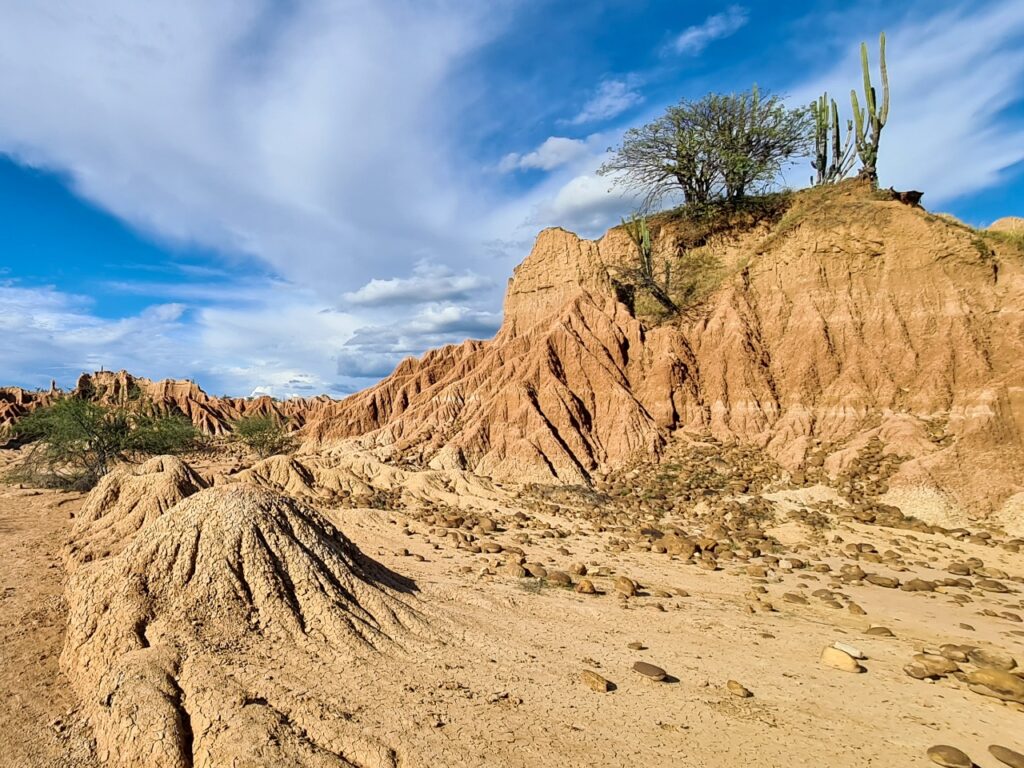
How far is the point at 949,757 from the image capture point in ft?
16.4

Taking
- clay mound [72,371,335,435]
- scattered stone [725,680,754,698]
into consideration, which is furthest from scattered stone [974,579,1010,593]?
clay mound [72,371,335,435]

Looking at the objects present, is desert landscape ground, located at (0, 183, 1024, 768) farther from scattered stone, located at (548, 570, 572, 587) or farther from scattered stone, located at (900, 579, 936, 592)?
scattered stone, located at (900, 579, 936, 592)

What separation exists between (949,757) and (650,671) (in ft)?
9.72

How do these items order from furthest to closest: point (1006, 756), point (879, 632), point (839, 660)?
point (879, 632), point (839, 660), point (1006, 756)

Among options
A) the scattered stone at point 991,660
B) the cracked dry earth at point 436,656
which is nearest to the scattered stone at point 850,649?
the cracked dry earth at point 436,656

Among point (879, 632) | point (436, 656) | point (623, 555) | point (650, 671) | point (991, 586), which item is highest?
point (436, 656)

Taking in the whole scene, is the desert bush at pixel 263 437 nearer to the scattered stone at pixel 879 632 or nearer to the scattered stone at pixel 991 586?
the scattered stone at pixel 879 632

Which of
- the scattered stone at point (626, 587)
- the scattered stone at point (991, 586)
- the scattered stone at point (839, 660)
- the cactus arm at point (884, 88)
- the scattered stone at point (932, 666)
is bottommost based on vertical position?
the scattered stone at point (991, 586)

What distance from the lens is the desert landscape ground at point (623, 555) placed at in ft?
17.7

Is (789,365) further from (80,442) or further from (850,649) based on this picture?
(80,442)

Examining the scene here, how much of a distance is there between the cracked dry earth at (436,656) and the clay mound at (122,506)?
0.23 ft

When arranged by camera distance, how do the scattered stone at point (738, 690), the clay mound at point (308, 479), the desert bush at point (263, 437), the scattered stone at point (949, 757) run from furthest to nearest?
the desert bush at point (263, 437) < the clay mound at point (308, 479) < the scattered stone at point (738, 690) < the scattered stone at point (949, 757)

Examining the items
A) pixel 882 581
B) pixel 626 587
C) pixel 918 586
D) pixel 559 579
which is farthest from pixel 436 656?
pixel 918 586

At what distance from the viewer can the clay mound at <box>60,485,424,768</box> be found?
481 centimetres
